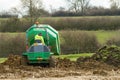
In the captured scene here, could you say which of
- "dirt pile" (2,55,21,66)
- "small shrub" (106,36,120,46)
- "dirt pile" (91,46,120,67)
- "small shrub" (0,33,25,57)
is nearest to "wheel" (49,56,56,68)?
"dirt pile" (2,55,21,66)

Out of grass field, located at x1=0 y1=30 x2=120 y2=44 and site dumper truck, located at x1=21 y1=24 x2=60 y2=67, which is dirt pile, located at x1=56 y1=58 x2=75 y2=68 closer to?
site dumper truck, located at x1=21 y1=24 x2=60 y2=67

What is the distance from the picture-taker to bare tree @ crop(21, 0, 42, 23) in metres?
58.5

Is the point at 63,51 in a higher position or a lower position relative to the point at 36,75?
lower

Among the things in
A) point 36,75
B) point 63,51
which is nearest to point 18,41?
point 63,51

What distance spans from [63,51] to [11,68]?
23544mm

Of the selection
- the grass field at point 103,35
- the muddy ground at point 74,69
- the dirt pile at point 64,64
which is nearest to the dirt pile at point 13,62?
the muddy ground at point 74,69

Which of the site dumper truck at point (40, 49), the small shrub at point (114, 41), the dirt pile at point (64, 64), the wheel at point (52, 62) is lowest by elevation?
the small shrub at point (114, 41)

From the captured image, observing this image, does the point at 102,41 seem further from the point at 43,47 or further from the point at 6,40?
the point at 43,47

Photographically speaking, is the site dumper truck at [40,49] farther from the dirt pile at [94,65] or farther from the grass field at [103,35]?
the grass field at [103,35]

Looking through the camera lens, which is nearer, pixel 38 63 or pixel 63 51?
pixel 38 63

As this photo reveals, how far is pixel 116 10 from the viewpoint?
6894 centimetres

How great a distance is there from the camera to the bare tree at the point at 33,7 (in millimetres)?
58469

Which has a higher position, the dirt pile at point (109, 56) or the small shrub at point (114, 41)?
the dirt pile at point (109, 56)

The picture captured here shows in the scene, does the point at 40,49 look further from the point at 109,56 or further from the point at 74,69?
the point at 109,56
